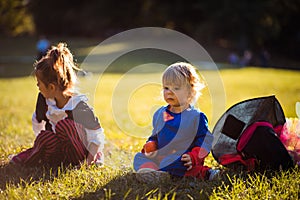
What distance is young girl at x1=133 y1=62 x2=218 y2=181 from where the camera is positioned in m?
3.74

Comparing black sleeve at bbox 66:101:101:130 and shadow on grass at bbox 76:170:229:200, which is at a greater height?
black sleeve at bbox 66:101:101:130

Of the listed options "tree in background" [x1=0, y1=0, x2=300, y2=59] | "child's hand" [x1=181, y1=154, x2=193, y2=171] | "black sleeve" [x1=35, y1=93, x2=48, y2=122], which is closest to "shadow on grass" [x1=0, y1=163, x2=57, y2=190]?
"black sleeve" [x1=35, y1=93, x2=48, y2=122]

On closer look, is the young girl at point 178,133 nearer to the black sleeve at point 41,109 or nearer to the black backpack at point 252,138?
the black backpack at point 252,138

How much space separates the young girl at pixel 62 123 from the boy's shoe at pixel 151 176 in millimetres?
736

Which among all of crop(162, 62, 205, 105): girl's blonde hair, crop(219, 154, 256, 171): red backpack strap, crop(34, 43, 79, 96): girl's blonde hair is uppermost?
crop(34, 43, 79, 96): girl's blonde hair

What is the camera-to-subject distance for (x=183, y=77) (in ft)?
12.4

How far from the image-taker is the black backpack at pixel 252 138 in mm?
3762

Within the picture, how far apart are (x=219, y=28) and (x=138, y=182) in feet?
113

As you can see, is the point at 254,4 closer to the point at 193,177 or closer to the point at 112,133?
the point at 112,133

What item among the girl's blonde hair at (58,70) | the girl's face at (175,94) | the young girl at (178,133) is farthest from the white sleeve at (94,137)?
the girl's face at (175,94)

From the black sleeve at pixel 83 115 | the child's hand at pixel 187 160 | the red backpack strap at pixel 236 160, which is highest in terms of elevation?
the black sleeve at pixel 83 115

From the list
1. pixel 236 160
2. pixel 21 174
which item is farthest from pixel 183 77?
pixel 21 174

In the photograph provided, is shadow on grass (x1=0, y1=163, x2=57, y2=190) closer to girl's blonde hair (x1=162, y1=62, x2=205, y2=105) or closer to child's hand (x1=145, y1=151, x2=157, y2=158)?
child's hand (x1=145, y1=151, x2=157, y2=158)

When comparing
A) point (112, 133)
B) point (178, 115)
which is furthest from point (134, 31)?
point (178, 115)
